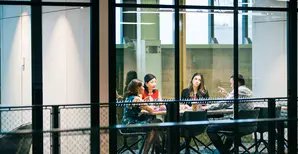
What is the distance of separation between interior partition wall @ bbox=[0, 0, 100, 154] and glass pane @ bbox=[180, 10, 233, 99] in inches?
53.2

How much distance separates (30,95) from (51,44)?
0.74 meters

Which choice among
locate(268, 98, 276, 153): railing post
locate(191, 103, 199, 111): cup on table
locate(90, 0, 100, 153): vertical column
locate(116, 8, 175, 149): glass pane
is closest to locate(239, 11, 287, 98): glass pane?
locate(268, 98, 276, 153): railing post

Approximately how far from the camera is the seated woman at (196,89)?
7.07 m

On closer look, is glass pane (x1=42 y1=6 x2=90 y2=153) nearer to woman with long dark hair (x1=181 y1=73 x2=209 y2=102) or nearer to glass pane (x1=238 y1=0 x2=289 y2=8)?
woman with long dark hair (x1=181 y1=73 x2=209 y2=102)

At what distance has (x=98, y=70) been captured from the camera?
21.5ft

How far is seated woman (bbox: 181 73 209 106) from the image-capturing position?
278 inches

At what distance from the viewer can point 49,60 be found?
6551mm

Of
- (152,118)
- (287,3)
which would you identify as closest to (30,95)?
(152,118)

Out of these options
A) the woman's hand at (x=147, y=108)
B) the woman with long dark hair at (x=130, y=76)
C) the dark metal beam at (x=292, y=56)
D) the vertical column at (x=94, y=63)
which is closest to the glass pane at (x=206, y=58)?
the woman's hand at (x=147, y=108)

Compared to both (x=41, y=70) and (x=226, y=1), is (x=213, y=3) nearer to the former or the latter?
(x=226, y=1)

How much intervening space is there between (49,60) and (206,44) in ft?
7.57

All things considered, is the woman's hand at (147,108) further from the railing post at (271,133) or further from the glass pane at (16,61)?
the railing post at (271,133)

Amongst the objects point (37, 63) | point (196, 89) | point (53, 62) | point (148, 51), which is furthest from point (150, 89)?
point (37, 63)

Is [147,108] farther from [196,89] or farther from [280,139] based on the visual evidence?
[280,139]
